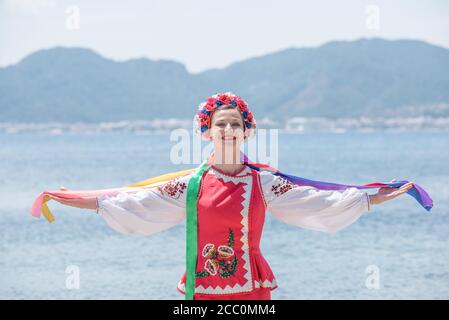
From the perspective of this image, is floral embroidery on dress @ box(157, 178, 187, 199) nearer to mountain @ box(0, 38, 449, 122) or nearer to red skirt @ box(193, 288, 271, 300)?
red skirt @ box(193, 288, 271, 300)

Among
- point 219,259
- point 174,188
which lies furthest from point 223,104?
point 219,259

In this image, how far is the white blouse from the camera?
169 inches

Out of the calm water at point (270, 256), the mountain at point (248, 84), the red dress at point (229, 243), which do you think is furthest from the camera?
the mountain at point (248, 84)

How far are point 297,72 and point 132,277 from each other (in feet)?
405

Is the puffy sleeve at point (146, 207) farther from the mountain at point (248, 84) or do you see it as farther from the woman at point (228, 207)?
the mountain at point (248, 84)

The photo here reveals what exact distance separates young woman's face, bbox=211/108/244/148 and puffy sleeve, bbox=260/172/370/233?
229 millimetres

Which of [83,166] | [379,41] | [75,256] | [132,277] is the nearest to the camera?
[132,277]

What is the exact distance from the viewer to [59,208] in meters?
28.6

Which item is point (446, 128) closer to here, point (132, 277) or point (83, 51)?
point (83, 51)

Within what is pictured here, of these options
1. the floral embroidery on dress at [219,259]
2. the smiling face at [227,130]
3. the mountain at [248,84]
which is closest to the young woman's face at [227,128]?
the smiling face at [227,130]

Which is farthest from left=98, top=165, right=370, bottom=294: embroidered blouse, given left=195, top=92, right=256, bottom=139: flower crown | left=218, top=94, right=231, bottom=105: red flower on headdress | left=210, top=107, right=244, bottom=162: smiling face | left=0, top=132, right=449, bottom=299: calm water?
left=0, top=132, right=449, bottom=299: calm water

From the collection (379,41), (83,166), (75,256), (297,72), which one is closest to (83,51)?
(297,72)

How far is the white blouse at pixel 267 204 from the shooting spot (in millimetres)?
4289

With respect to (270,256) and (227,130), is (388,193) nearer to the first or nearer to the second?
(227,130)
